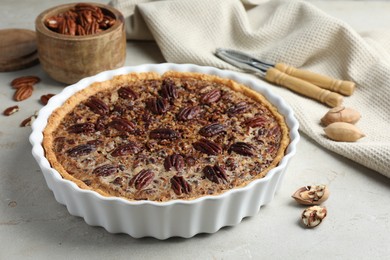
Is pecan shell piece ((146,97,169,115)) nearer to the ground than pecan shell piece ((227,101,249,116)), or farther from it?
nearer to the ground

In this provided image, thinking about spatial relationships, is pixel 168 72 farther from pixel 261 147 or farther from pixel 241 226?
pixel 241 226

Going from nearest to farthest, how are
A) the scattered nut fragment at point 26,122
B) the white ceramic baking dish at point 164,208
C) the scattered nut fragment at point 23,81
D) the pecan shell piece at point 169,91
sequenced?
1. the white ceramic baking dish at point 164,208
2. the pecan shell piece at point 169,91
3. the scattered nut fragment at point 26,122
4. the scattered nut fragment at point 23,81

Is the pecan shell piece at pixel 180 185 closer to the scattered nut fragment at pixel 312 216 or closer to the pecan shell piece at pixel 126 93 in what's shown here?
the scattered nut fragment at pixel 312 216

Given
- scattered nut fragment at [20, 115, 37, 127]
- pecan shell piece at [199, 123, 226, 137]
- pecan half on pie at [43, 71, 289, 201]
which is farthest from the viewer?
scattered nut fragment at [20, 115, 37, 127]

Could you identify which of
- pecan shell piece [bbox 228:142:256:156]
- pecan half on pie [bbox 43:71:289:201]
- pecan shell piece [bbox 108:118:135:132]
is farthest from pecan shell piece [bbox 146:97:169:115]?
pecan shell piece [bbox 228:142:256:156]

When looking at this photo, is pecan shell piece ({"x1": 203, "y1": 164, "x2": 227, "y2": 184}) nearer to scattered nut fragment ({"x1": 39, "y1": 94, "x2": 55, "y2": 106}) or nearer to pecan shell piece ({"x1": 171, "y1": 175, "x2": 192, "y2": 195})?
pecan shell piece ({"x1": 171, "y1": 175, "x2": 192, "y2": 195})

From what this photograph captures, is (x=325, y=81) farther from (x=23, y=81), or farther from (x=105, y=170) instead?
(x=23, y=81)

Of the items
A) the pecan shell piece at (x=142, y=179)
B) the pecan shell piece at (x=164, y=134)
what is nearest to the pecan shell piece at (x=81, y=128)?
the pecan shell piece at (x=164, y=134)

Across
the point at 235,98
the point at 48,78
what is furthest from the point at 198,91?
the point at 48,78
